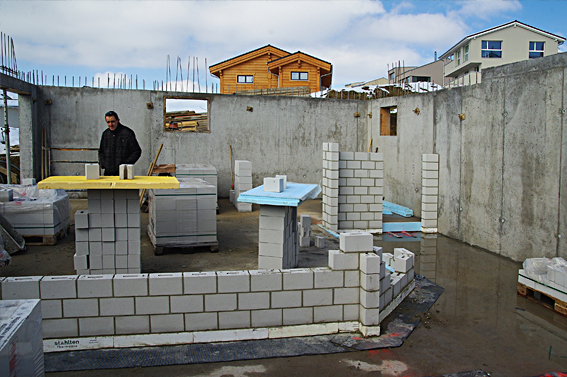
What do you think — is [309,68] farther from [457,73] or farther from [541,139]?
[541,139]

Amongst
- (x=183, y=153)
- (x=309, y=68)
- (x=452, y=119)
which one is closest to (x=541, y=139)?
(x=452, y=119)

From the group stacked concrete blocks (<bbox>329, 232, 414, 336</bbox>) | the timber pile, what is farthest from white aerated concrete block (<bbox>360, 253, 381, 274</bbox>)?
the timber pile

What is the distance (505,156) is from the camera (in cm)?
962

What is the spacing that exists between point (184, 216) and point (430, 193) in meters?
7.01

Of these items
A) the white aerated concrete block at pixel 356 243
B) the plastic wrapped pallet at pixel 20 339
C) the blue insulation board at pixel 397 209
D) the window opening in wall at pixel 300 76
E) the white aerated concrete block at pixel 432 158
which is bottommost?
the blue insulation board at pixel 397 209

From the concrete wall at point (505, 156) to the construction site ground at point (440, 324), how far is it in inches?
34.7

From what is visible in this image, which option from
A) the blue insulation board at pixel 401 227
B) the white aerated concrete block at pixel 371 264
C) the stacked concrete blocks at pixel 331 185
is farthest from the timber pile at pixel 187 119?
the white aerated concrete block at pixel 371 264

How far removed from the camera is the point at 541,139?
28.6 ft

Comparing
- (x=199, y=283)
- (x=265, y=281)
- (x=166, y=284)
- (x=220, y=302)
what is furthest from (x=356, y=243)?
(x=166, y=284)

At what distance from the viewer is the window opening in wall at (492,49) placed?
27078 mm

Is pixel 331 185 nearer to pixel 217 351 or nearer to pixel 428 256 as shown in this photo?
pixel 428 256

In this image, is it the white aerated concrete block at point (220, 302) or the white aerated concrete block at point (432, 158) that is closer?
the white aerated concrete block at point (220, 302)

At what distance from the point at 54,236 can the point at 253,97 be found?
9.35m

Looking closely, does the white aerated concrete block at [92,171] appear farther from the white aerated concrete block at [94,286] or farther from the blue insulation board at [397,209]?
the blue insulation board at [397,209]
